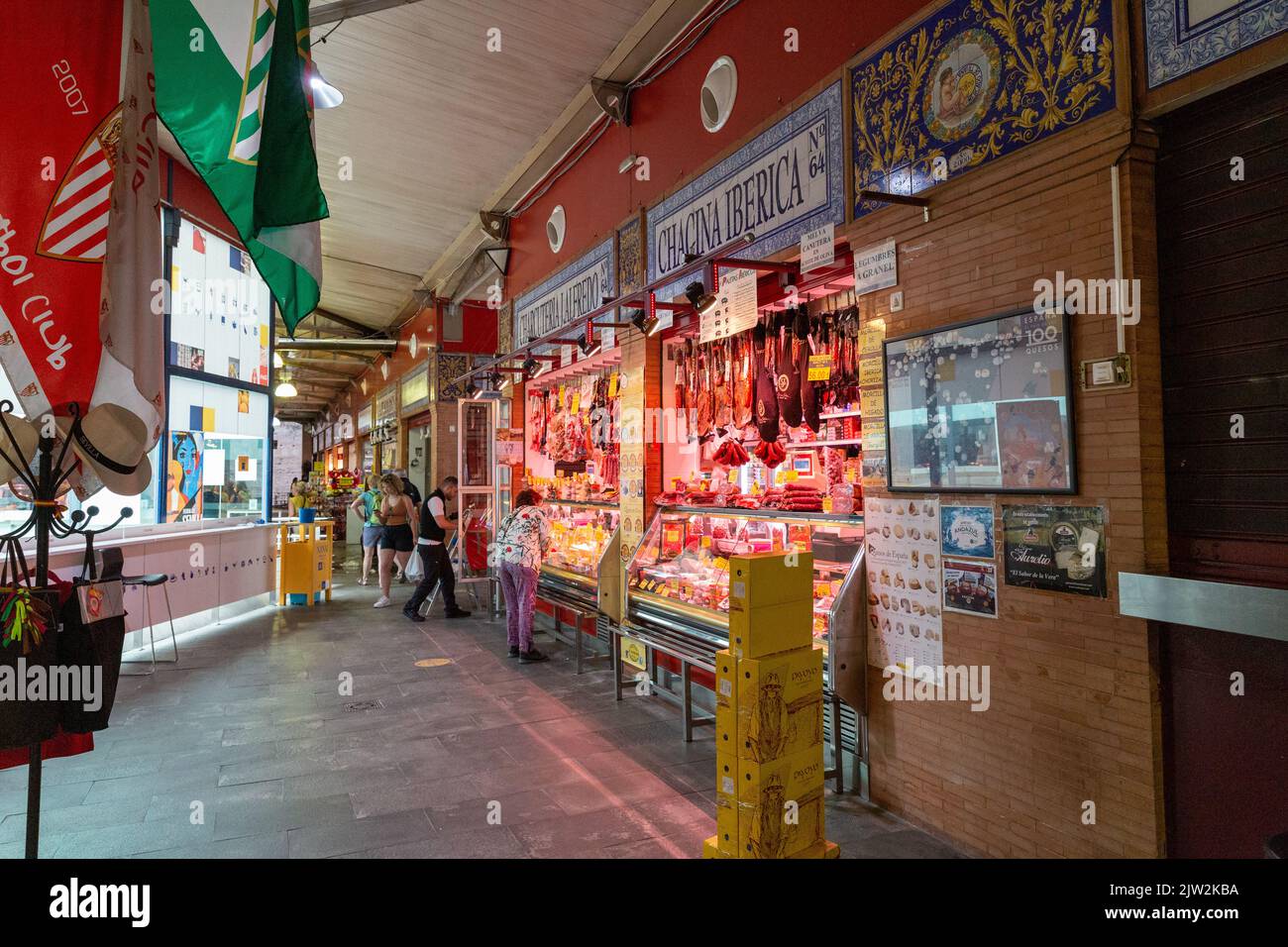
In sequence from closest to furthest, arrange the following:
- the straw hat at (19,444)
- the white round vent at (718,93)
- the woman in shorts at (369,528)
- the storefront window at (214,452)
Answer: the straw hat at (19,444), the white round vent at (718,93), the storefront window at (214,452), the woman in shorts at (369,528)

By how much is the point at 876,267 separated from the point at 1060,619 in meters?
2.01

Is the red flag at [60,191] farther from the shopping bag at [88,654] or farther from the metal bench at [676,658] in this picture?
the metal bench at [676,658]

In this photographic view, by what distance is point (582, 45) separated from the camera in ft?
20.7

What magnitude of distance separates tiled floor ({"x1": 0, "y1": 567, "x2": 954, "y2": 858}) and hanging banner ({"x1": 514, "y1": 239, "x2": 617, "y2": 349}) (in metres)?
3.74

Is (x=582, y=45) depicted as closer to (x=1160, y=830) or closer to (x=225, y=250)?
(x=225, y=250)

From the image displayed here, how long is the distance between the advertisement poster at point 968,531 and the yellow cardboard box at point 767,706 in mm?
930

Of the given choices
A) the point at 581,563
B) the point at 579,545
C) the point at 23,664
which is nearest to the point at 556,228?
the point at 579,545

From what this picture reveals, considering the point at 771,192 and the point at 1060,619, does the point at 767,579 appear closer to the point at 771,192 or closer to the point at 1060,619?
the point at 1060,619

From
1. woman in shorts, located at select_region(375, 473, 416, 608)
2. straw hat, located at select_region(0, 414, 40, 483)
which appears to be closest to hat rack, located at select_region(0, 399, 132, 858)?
straw hat, located at select_region(0, 414, 40, 483)

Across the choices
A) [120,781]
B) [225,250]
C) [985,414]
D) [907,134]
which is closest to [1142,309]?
[985,414]

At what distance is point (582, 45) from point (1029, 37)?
14.1ft

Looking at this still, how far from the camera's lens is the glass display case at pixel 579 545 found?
6.67m

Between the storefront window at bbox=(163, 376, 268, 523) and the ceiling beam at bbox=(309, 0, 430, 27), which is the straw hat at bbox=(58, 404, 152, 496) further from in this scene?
the storefront window at bbox=(163, 376, 268, 523)

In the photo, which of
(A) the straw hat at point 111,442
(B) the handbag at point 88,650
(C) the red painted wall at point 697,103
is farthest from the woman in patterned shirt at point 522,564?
(A) the straw hat at point 111,442
